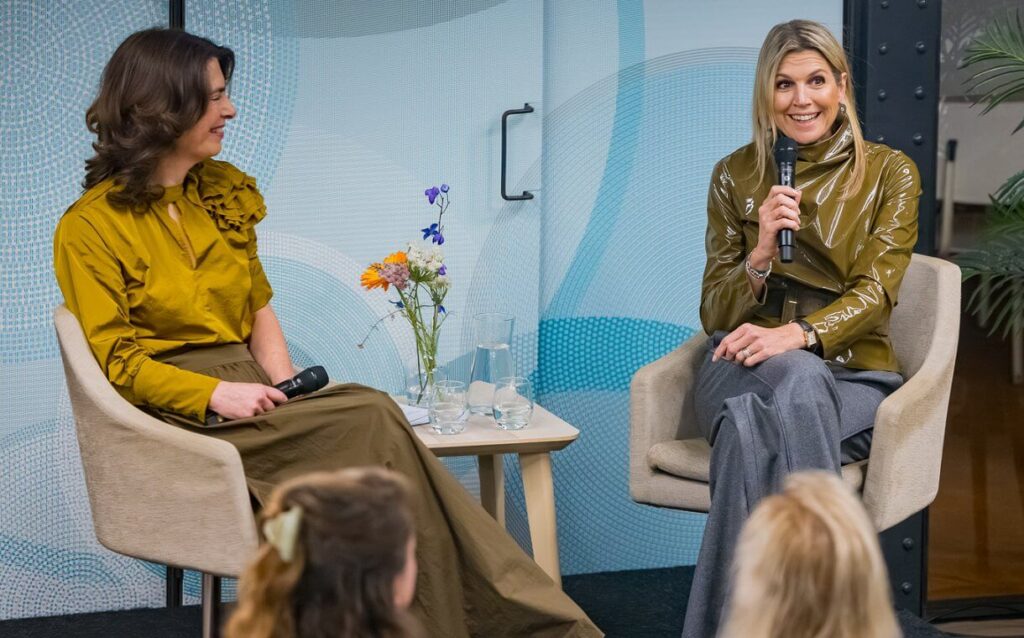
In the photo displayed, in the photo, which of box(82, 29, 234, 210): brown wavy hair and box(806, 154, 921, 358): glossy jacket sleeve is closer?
box(82, 29, 234, 210): brown wavy hair

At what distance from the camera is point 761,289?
309 centimetres

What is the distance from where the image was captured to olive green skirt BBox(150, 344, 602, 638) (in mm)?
2715

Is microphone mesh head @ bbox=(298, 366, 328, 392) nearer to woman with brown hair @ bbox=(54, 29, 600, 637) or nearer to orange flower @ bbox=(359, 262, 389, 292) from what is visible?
woman with brown hair @ bbox=(54, 29, 600, 637)

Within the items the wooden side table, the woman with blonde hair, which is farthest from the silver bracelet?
the wooden side table

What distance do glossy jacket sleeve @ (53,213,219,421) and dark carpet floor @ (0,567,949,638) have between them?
96cm

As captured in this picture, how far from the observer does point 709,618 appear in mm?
2777

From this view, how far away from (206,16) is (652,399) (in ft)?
5.11

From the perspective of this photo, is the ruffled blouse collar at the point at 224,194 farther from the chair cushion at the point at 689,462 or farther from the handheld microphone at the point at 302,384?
the chair cushion at the point at 689,462

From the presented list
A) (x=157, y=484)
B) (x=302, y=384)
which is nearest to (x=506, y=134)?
(x=302, y=384)

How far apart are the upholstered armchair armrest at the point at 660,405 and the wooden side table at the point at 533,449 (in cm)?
16

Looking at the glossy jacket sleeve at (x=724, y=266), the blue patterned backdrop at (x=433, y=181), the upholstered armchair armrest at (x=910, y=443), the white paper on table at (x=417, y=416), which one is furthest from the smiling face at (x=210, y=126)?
the upholstered armchair armrest at (x=910, y=443)

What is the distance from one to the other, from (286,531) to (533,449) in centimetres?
175

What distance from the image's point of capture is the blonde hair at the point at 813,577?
1.35 meters

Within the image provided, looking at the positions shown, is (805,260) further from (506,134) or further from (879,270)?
(506,134)
